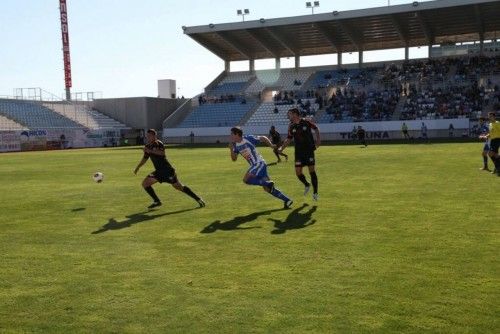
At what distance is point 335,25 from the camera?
175 feet

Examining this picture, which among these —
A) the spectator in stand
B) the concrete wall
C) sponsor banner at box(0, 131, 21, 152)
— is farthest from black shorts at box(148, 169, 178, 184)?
the concrete wall

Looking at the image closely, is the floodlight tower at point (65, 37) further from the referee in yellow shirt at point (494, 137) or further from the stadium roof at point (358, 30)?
the referee in yellow shirt at point (494, 137)

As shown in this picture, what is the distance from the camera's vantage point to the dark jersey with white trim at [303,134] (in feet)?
37.1

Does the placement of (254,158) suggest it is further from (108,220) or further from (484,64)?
(484,64)

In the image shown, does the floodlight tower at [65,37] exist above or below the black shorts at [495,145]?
above

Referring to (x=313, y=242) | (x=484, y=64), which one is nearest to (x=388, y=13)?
(x=484, y=64)

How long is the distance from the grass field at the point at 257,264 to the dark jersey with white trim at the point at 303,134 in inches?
47.8

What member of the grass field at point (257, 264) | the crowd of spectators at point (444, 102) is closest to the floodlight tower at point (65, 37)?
the crowd of spectators at point (444, 102)

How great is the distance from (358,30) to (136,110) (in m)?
27.4

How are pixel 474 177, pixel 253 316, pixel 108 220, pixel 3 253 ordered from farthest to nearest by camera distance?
pixel 474 177, pixel 108 220, pixel 3 253, pixel 253 316

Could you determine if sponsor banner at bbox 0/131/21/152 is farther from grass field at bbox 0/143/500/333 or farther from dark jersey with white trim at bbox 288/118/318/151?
dark jersey with white trim at bbox 288/118/318/151

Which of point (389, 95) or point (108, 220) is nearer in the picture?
point (108, 220)

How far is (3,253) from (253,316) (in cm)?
436

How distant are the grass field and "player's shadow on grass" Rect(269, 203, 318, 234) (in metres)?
0.03
